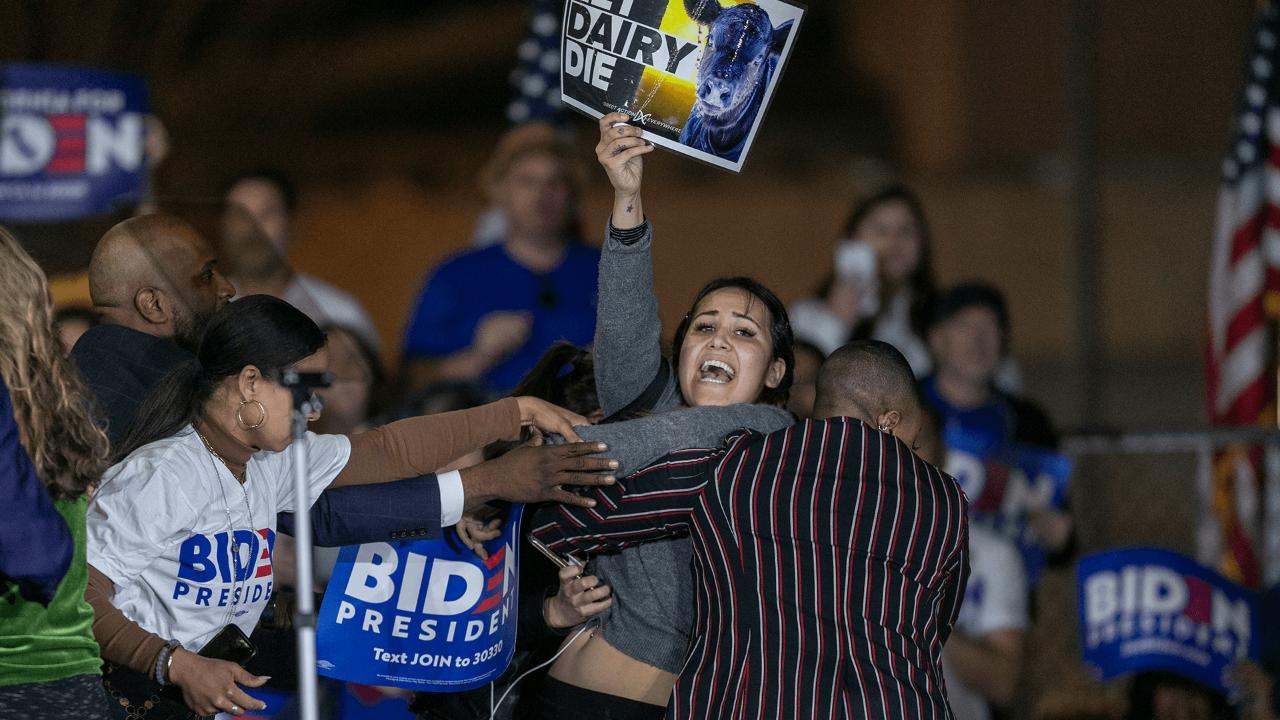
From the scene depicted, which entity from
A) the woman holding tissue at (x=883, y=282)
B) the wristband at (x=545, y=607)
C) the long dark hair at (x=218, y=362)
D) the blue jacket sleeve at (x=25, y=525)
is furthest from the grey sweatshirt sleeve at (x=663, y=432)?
the woman holding tissue at (x=883, y=282)

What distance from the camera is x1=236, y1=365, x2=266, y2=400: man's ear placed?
3.32 m

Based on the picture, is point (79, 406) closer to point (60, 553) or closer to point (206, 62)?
point (60, 553)

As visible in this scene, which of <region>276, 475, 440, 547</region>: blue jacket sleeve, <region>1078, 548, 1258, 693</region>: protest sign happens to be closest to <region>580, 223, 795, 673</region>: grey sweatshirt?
<region>276, 475, 440, 547</region>: blue jacket sleeve

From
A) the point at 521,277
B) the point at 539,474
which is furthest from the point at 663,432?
the point at 521,277

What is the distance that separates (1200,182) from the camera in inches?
436

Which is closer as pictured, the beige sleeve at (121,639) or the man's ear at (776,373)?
the beige sleeve at (121,639)

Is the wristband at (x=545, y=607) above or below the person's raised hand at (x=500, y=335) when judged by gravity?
below

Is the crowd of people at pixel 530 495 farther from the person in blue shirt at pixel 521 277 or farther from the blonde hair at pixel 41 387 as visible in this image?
the person in blue shirt at pixel 521 277

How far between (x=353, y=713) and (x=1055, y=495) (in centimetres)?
268

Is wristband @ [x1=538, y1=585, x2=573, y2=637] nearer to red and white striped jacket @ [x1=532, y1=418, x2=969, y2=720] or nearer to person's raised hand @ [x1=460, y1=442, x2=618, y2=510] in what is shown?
person's raised hand @ [x1=460, y1=442, x2=618, y2=510]

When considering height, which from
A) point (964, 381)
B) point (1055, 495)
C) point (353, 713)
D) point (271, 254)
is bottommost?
point (353, 713)

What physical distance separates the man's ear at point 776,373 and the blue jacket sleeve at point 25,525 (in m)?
1.68

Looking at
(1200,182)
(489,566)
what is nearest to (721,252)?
(1200,182)

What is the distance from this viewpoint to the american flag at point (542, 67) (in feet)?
23.4
